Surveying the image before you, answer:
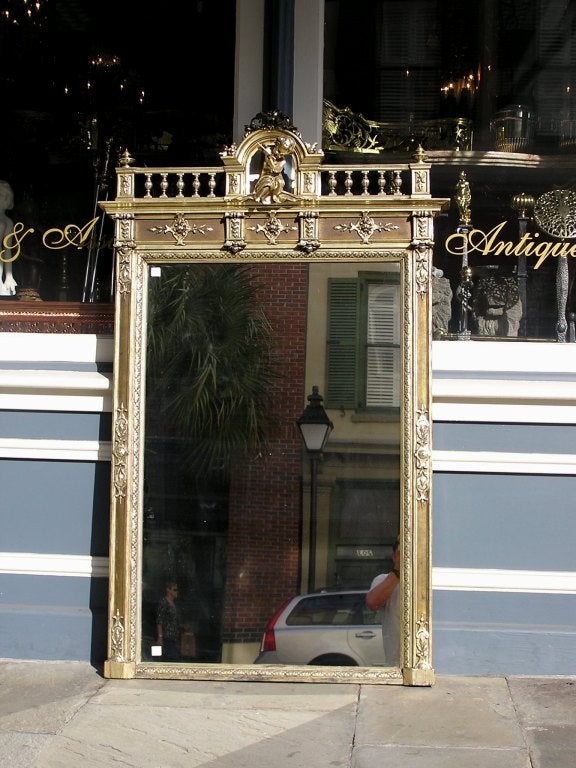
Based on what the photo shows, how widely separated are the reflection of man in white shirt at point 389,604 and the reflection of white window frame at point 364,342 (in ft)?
2.83

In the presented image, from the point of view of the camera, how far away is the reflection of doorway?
597 cm

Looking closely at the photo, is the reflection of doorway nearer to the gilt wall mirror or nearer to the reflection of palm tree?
the gilt wall mirror

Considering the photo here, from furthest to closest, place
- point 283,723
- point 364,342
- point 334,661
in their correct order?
point 364,342 → point 334,661 → point 283,723

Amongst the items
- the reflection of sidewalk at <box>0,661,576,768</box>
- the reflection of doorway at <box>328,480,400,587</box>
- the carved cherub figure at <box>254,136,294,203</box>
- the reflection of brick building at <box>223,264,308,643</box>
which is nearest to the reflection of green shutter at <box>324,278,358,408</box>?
the reflection of brick building at <box>223,264,308,643</box>

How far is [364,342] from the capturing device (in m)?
6.04

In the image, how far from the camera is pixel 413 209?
19.7ft

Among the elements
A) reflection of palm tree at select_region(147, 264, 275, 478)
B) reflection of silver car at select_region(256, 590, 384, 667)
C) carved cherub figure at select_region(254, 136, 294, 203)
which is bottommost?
reflection of silver car at select_region(256, 590, 384, 667)

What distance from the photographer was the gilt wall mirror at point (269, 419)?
235 inches

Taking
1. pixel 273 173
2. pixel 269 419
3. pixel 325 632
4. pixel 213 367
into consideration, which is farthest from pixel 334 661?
pixel 273 173

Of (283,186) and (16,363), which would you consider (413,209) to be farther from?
(16,363)

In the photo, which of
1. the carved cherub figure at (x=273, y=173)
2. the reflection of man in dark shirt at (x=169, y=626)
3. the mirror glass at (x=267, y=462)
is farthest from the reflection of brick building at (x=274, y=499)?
the carved cherub figure at (x=273, y=173)

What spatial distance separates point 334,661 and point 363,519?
2.65ft

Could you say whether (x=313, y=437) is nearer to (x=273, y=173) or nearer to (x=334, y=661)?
(x=334, y=661)

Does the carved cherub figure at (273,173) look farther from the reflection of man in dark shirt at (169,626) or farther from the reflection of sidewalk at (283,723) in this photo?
the reflection of sidewalk at (283,723)
